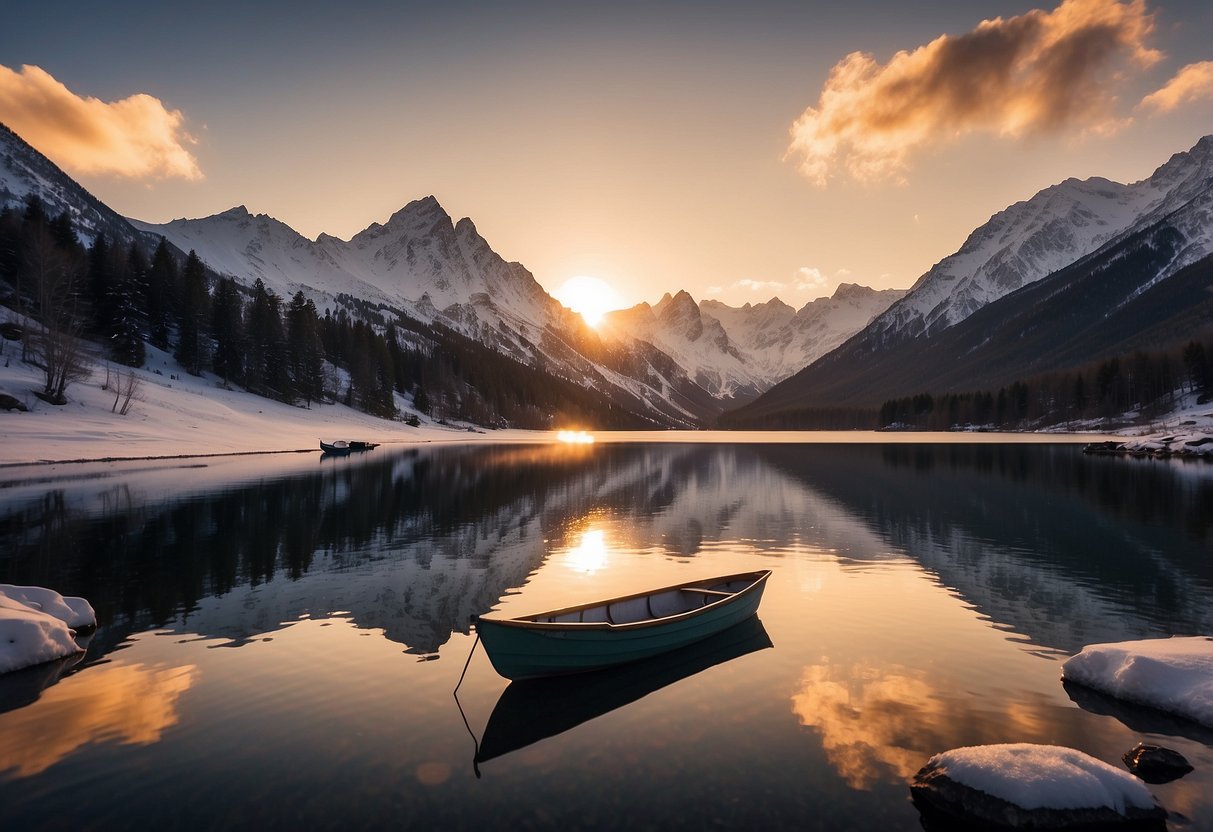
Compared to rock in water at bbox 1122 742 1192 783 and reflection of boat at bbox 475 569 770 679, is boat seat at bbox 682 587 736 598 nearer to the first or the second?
reflection of boat at bbox 475 569 770 679

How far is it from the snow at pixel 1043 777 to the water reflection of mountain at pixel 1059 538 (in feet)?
33.3

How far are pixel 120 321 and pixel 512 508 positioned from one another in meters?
99.3

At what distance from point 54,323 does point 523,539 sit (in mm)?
80772

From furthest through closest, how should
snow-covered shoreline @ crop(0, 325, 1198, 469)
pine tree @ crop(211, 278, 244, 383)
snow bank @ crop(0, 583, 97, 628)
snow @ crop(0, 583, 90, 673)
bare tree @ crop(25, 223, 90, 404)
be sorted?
pine tree @ crop(211, 278, 244, 383), bare tree @ crop(25, 223, 90, 404), snow-covered shoreline @ crop(0, 325, 1198, 469), snow bank @ crop(0, 583, 97, 628), snow @ crop(0, 583, 90, 673)

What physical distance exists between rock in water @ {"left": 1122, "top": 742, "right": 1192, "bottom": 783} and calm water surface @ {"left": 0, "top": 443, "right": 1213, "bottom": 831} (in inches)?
14.8

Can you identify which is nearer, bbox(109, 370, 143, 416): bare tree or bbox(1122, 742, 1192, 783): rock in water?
bbox(1122, 742, 1192, 783): rock in water

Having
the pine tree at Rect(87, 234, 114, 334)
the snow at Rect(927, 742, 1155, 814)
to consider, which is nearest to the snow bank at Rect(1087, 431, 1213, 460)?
the snow at Rect(927, 742, 1155, 814)

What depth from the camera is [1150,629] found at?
2158 centimetres

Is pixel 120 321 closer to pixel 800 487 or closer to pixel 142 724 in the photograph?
pixel 800 487

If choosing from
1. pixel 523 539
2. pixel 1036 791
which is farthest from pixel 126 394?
pixel 1036 791

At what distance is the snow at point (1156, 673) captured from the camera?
15.0 meters

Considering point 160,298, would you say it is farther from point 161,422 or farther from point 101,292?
point 161,422

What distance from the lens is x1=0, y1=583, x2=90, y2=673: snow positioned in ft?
56.6

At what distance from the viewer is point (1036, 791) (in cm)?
1102
